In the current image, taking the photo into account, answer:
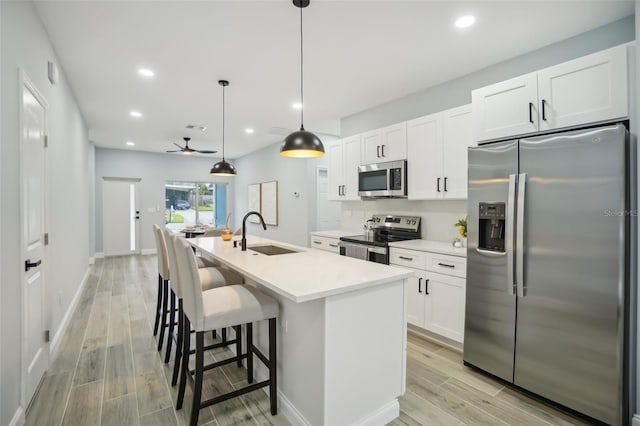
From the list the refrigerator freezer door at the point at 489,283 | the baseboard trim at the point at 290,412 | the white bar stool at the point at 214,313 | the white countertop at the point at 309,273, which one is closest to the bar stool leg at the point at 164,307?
the white countertop at the point at 309,273

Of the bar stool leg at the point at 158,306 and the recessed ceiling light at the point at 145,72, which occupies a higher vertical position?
the recessed ceiling light at the point at 145,72

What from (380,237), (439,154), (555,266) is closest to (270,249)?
(380,237)

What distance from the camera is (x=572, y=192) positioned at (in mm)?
1943

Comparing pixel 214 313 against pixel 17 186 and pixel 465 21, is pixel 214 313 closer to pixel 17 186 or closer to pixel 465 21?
pixel 17 186

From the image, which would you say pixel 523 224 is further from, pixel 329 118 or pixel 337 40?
pixel 329 118

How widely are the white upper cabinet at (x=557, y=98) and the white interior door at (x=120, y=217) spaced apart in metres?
8.24

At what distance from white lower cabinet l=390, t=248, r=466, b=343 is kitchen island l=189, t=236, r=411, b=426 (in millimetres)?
1026

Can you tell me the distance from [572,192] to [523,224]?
339 millimetres

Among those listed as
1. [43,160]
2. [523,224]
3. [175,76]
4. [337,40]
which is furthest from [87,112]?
[523,224]

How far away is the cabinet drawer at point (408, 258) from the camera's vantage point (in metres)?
3.04

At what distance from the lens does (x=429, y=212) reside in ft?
12.1

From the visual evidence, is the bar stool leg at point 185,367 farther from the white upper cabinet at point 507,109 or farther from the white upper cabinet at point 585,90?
the white upper cabinet at point 585,90

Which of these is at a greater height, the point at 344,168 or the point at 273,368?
the point at 344,168

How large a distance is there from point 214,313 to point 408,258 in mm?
2047
